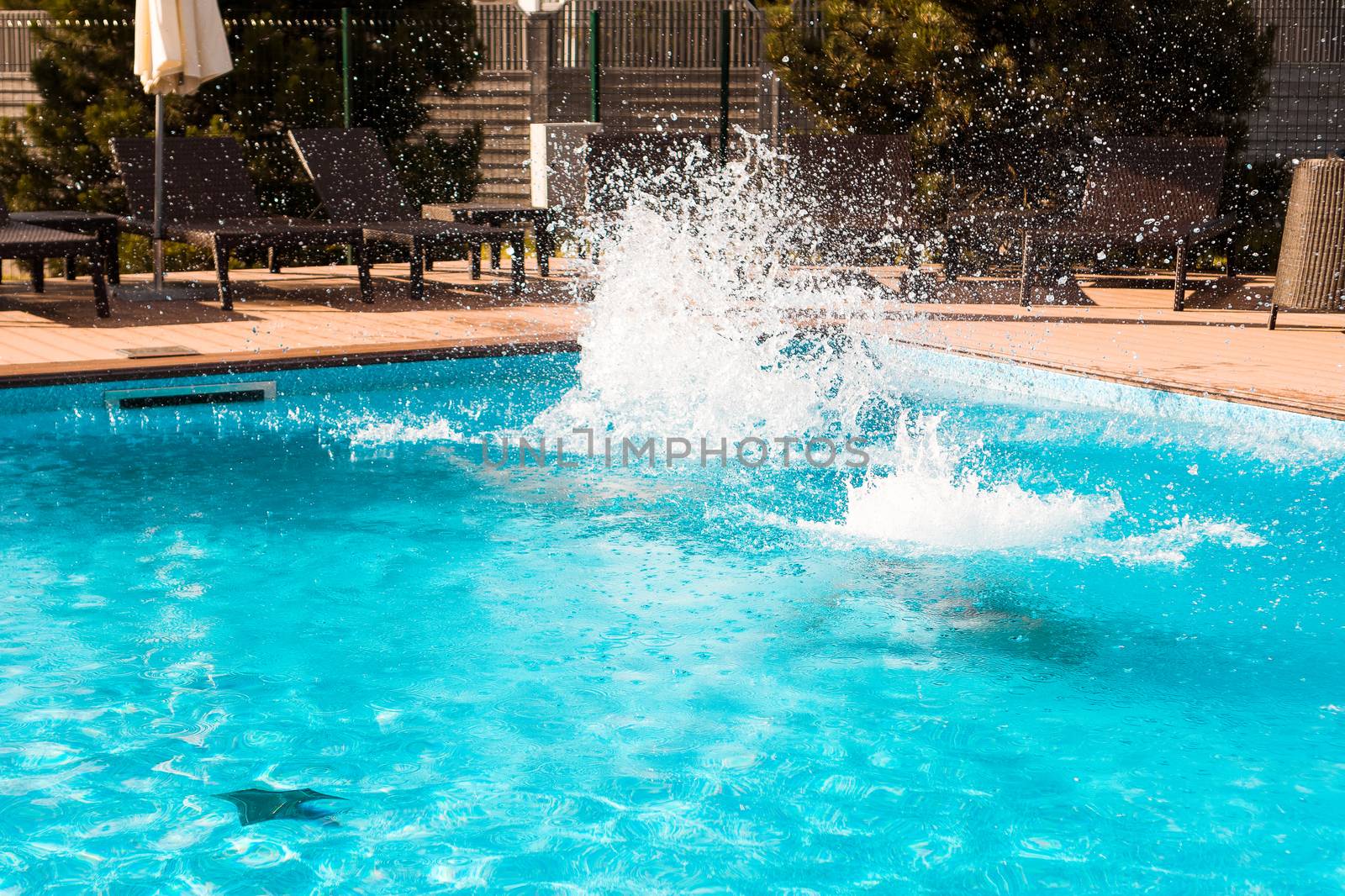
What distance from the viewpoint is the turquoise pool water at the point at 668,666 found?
294 centimetres

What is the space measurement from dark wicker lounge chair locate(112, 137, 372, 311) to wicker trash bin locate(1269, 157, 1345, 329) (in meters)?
5.65

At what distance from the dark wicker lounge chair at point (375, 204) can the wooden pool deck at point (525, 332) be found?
13.2 inches

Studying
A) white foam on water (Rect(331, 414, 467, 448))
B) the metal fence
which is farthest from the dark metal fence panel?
the metal fence

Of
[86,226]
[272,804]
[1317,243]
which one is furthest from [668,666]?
[86,226]

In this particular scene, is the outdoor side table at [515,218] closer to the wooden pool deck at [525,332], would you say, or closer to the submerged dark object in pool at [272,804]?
the wooden pool deck at [525,332]

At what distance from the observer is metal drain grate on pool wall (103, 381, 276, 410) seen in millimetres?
6453

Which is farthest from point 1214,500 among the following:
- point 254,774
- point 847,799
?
point 254,774

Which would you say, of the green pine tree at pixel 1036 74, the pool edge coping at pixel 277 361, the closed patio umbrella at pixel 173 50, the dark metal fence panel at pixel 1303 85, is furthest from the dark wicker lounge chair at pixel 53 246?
the dark metal fence panel at pixel 1303 85

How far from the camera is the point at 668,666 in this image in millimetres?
3875

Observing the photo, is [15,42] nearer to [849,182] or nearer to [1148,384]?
[849,182]

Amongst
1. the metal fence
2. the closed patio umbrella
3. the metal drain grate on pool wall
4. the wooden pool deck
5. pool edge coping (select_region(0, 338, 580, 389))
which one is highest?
the metal fence

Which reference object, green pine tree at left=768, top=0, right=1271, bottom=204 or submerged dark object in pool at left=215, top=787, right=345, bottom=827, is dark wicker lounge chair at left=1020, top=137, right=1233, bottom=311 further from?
submerged dark object in pool at left=215, top=787, right=345, bottom=827

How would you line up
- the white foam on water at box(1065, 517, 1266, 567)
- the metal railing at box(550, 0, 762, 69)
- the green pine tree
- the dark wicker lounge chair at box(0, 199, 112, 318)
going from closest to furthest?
the white foam on water at box(1065, 517, 1266, 567) → the dark wicker lounge chair at box(0, 199, 112, 318) → the green pine tree → the metal railing at box(550, 0, 762, 69)

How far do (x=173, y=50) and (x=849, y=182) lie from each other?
15.6ft
